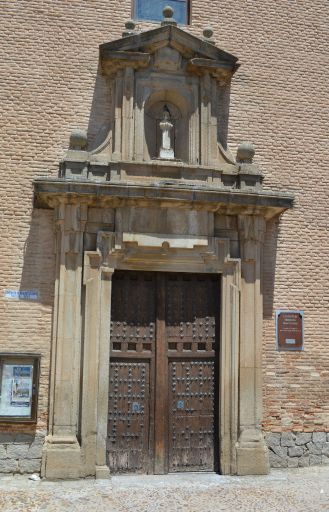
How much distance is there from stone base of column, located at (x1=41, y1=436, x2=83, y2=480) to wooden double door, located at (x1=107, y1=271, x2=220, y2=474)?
58 cm

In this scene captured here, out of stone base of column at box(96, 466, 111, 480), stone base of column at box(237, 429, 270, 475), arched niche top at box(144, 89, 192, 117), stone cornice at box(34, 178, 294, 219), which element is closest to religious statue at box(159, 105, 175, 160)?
arched niche top at box(144, 89, 192, 117)

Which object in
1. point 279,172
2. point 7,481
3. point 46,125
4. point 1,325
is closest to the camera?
point 7,481

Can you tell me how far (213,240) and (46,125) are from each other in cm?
308

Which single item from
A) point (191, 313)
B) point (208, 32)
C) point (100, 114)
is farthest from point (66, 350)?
point (208, 32)

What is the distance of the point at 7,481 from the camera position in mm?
8188

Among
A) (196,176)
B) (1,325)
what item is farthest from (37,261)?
(196,176)

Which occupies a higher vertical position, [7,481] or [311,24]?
[311,24]

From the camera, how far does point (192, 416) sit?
29.7 ft

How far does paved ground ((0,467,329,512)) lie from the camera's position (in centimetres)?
719

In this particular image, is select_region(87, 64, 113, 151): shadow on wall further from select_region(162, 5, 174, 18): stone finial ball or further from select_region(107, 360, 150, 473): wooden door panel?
select_region(107, 360, 150, 473): wooden door panel

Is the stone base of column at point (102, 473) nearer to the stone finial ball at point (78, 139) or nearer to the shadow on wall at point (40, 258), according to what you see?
the shadow on wall at point (40, 258)

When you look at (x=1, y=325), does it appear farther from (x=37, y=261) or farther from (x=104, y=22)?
(x=104, y=22)

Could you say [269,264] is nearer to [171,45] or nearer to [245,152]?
[245,152]

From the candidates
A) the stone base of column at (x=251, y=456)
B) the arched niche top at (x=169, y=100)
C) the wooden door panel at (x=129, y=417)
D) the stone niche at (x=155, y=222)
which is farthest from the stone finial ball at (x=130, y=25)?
the stone base of column at (x=251, y=456)
